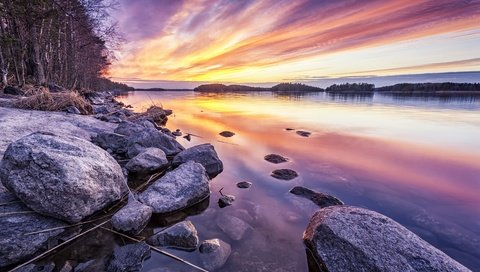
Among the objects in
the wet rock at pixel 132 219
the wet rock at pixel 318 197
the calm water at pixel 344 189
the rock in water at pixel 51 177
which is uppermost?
the rock in water at pixel 51 177

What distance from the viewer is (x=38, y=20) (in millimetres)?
15531

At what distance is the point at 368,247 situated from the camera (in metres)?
2.80

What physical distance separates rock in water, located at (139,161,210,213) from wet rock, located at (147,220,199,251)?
0.73 m

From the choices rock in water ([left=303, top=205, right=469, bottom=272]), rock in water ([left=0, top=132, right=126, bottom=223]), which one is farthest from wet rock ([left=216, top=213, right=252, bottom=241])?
rock in water ([left=0, top=132, right=126, bottom=223])

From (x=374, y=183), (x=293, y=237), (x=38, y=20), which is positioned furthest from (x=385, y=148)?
(x=38, y=20)

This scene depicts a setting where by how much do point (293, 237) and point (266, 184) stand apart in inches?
83.0

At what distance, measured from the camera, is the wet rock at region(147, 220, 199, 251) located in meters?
3.33

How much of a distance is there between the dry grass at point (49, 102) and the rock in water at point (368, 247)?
10.8 metres

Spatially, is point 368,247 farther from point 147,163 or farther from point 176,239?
point 147,163

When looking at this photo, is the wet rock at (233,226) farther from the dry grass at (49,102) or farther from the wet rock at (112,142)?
the dry grass at (49,102)

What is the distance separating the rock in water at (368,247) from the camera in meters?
2.63

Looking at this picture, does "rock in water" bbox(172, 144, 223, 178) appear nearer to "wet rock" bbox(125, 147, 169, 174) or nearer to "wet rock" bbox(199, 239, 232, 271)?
"wet rock" bbox(125, 147, 169, 174)

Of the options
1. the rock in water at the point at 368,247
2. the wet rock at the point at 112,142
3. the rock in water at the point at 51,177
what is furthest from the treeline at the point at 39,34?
the rock in water at the point at 368,247

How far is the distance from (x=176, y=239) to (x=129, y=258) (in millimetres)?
606
